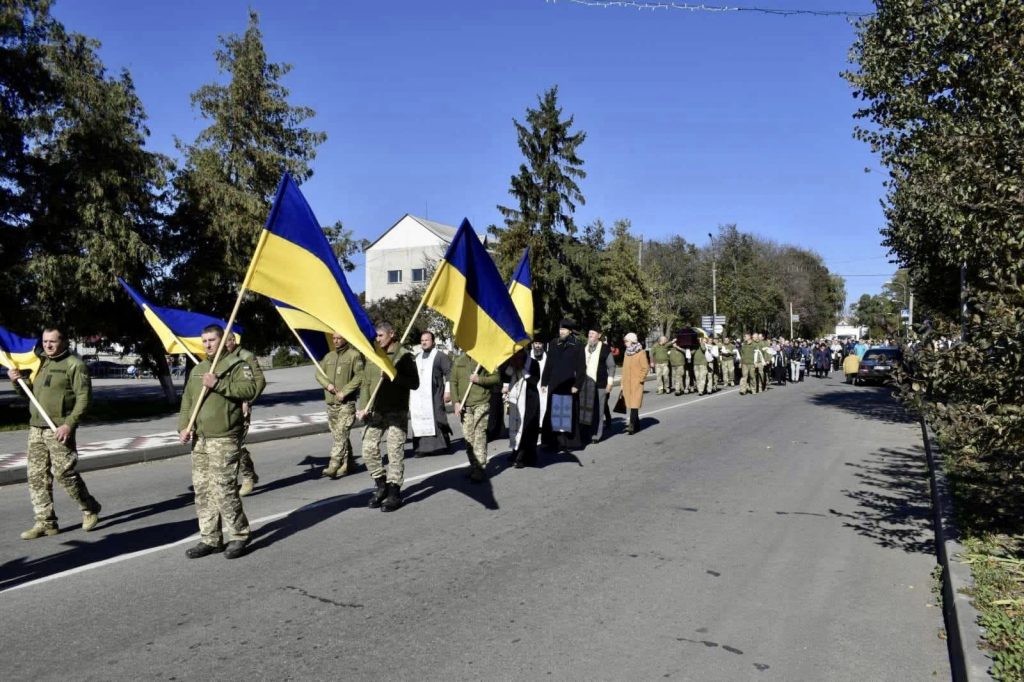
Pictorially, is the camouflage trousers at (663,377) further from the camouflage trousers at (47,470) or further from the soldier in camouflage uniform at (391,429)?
the camouflage trousers at (47,470)

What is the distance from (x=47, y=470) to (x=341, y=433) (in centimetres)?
360

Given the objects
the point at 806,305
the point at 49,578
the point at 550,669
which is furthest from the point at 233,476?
the point at 806,305

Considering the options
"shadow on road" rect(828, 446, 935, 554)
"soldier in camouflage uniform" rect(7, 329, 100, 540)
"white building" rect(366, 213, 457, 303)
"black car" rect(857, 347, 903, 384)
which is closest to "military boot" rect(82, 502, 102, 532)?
"soldier in camouflage uniform" rect(7, 329, 100, 540)

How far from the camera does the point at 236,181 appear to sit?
80.3 ft

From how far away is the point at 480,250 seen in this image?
8.57 metres

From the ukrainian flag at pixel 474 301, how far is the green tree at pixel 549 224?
30.0 meters

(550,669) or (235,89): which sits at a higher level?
(235,89)

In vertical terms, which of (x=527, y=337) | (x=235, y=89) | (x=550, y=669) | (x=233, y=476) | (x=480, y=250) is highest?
(x=235, y=89)

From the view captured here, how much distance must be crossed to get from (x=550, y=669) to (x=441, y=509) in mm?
3918

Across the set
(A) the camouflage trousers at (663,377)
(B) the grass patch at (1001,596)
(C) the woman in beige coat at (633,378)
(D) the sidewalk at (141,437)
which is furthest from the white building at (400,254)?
(B) the grass patch at (1001,596)

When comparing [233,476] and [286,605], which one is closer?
[286,605]

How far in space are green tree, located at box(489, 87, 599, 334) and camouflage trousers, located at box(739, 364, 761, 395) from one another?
547 inches

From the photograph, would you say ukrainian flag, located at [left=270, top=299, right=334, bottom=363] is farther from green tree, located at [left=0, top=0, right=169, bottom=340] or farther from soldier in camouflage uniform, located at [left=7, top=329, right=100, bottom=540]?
green tree, located at [left=0, top=0, right=169, bottom=340]

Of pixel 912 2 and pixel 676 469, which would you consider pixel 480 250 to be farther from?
pixel 912 2
